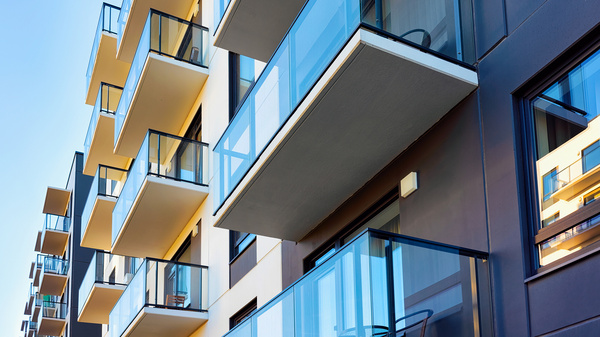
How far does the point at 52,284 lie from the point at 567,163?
119 ft

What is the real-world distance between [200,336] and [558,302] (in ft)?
35.1

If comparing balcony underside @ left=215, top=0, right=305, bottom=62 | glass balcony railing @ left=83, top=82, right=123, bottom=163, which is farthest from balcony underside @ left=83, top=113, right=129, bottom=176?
balcony underside @ left=215, top=0, right=305, bottom=62

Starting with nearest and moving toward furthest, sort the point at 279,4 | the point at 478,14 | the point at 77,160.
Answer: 1. the point at 478,14
2. the point at 279,4
3. the point at 77,160

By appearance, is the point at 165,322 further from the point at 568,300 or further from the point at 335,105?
the point at 568,300

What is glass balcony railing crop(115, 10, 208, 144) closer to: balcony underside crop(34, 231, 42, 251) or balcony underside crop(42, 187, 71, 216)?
balcony underside crop(42, 187, 71, 216)

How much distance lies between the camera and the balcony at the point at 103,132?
24.0 metres

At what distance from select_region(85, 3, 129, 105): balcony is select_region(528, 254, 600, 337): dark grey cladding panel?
2074 cm

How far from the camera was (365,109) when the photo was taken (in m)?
8.23

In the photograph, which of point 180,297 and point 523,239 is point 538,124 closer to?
point 523,239

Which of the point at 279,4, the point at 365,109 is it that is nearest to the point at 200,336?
the point at 279,4

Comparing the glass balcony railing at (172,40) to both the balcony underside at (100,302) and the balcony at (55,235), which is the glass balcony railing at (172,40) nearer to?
the balcony underside at (100,302)

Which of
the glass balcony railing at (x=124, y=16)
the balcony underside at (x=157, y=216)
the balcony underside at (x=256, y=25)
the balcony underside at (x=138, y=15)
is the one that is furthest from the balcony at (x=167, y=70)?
the balcony underside at (x=256, y=25)

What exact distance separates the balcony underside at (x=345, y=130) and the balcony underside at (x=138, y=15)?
1003 cm

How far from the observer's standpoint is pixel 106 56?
1004 inches
